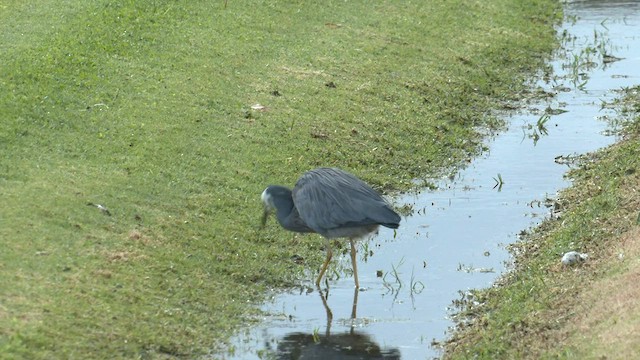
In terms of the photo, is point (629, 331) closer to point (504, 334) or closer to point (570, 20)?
point (504, 334)

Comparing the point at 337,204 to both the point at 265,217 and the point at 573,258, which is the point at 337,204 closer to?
the point at 265,217

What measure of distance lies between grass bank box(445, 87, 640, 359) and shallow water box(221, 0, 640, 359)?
1.19 ft

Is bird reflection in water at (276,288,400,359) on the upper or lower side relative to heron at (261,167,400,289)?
lower

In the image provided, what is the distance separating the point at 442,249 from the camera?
1319cm

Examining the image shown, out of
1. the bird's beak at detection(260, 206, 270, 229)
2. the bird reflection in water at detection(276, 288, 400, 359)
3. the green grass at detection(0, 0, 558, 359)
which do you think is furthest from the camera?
the bird's beak at detection(260, 206, 270, 229)

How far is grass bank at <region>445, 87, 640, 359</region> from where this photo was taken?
9.64 metres

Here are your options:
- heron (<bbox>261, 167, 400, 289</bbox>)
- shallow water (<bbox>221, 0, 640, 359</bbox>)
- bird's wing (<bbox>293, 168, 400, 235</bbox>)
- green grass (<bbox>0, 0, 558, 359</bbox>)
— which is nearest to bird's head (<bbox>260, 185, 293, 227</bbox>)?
→ heron (<bbox>261, 167, 400, 289</bbox>)

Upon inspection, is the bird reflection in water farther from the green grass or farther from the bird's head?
Result: the bird's head

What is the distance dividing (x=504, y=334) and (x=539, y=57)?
1189 cm

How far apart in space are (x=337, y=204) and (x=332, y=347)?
1.73 metres

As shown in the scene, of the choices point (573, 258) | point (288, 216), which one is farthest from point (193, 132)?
point (573, 258)

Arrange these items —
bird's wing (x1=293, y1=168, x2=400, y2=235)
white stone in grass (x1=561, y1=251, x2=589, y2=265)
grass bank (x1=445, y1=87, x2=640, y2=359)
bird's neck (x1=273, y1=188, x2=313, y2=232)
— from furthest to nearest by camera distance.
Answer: bird's neck (x1=273, y1=188, x2=313, y2=232) < bird's wing (x1=293, y1=168, x2=400, y2=235) < white stone in grass (x1=561, y1=251, x2=589, y2=265) < grass bank (x1=445, y1=87, x2=640, y2=359)

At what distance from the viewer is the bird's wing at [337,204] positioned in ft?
38.9

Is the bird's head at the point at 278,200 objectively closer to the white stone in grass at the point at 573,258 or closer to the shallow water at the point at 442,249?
the shallow water at the point at 442,249
